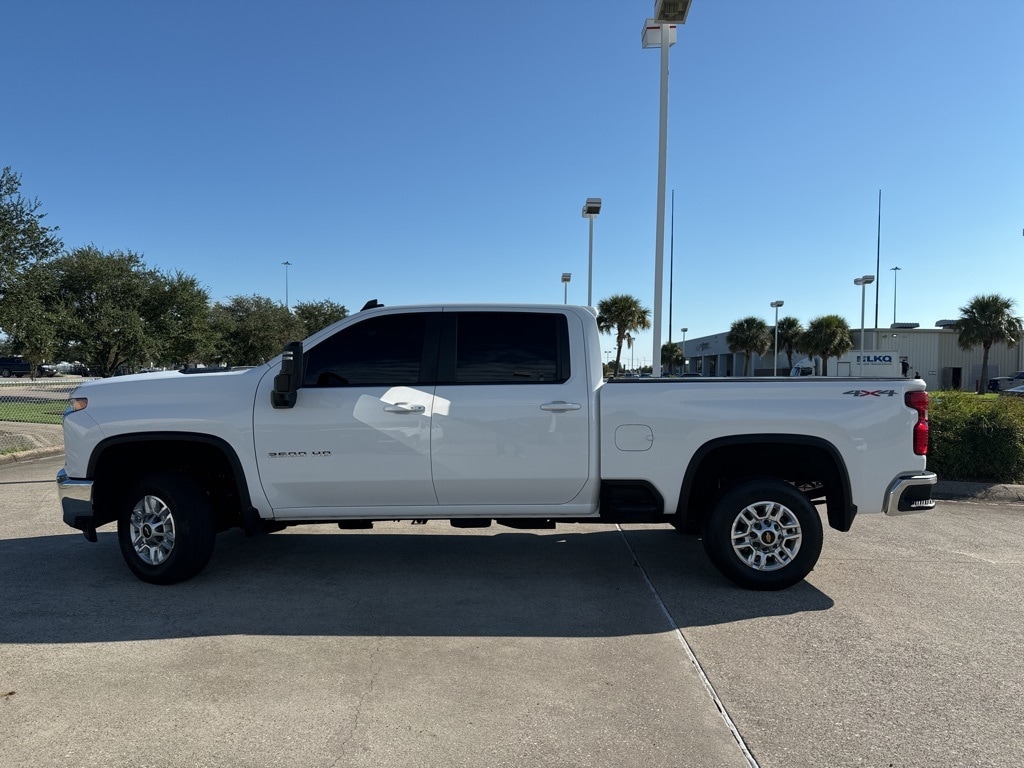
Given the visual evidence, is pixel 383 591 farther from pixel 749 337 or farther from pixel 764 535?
pixel 749 337

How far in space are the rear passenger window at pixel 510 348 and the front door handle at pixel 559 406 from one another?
188mm

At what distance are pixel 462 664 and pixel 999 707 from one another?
2.61 meters

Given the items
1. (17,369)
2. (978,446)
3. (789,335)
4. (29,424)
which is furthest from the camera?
(17,369)

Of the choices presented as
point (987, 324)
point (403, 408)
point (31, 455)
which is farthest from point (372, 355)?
point (987, 324)

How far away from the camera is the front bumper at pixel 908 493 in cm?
484

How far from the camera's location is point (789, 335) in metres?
57.6

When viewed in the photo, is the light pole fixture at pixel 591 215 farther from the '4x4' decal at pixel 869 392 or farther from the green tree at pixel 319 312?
the green tree at pixel 319 312

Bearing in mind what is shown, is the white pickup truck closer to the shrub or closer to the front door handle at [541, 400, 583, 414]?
the front door handle at [541, 400, 583, 414]

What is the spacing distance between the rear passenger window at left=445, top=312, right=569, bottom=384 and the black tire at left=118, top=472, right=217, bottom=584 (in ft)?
6.73

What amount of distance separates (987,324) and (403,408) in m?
49.5

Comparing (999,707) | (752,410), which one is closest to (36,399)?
(752,410)

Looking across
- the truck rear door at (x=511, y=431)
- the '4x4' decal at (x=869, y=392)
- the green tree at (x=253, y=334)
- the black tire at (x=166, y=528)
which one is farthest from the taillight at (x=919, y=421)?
the green tree at (x=253, y=334)

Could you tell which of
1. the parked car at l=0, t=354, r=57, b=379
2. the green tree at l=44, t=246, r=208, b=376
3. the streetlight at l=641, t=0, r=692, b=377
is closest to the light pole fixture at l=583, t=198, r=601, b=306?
the streetlight at l=641, t=0, r=692, b=377

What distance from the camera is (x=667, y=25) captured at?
10594 mm
